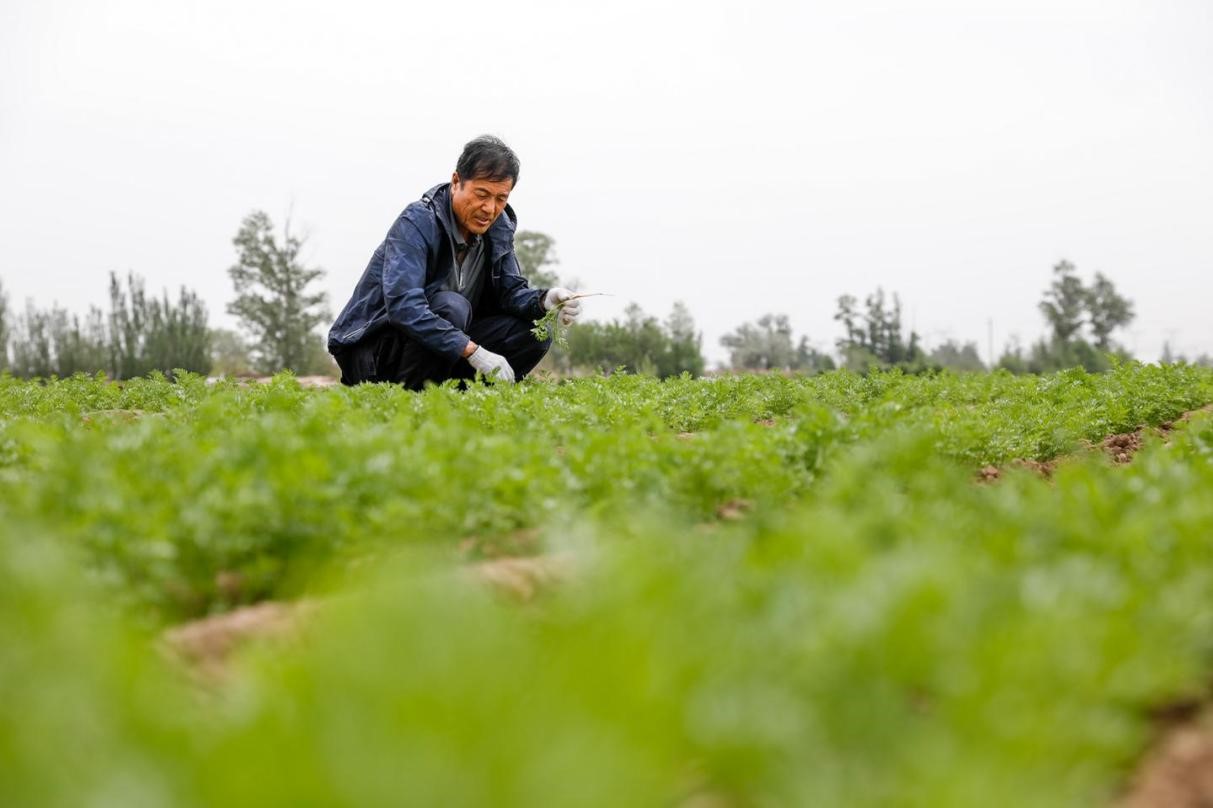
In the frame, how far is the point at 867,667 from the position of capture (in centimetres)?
177

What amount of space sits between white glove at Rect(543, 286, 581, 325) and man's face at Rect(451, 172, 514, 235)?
34.1 inches

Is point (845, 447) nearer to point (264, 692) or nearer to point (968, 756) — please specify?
point (968, 756)

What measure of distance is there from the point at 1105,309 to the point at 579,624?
5416 centimetres

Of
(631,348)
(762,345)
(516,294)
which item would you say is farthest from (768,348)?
(516,294)

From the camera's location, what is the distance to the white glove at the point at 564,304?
8023mm

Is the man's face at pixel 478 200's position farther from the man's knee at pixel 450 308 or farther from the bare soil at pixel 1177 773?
the bare soil at pixel 1177 773

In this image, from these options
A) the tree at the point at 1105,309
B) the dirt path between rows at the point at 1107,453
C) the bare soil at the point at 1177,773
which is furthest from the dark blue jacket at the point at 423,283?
the tree at the point at 1105,309

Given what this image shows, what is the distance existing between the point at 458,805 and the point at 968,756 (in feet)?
2.58

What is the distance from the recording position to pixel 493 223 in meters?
8.07

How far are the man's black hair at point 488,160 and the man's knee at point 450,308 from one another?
34.0 inches

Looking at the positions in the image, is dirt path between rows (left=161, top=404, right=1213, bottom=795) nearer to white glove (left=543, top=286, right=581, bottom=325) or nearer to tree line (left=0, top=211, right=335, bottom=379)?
white glove (left=543, top=286, right=581, bottom=325)

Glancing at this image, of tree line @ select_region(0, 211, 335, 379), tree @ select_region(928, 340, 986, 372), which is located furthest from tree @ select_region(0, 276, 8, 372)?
tree @ select_region(928, 340, 986, 372)

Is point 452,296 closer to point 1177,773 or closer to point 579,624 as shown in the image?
point 579,624

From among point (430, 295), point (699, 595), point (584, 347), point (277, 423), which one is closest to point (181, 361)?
point (584, 347)
